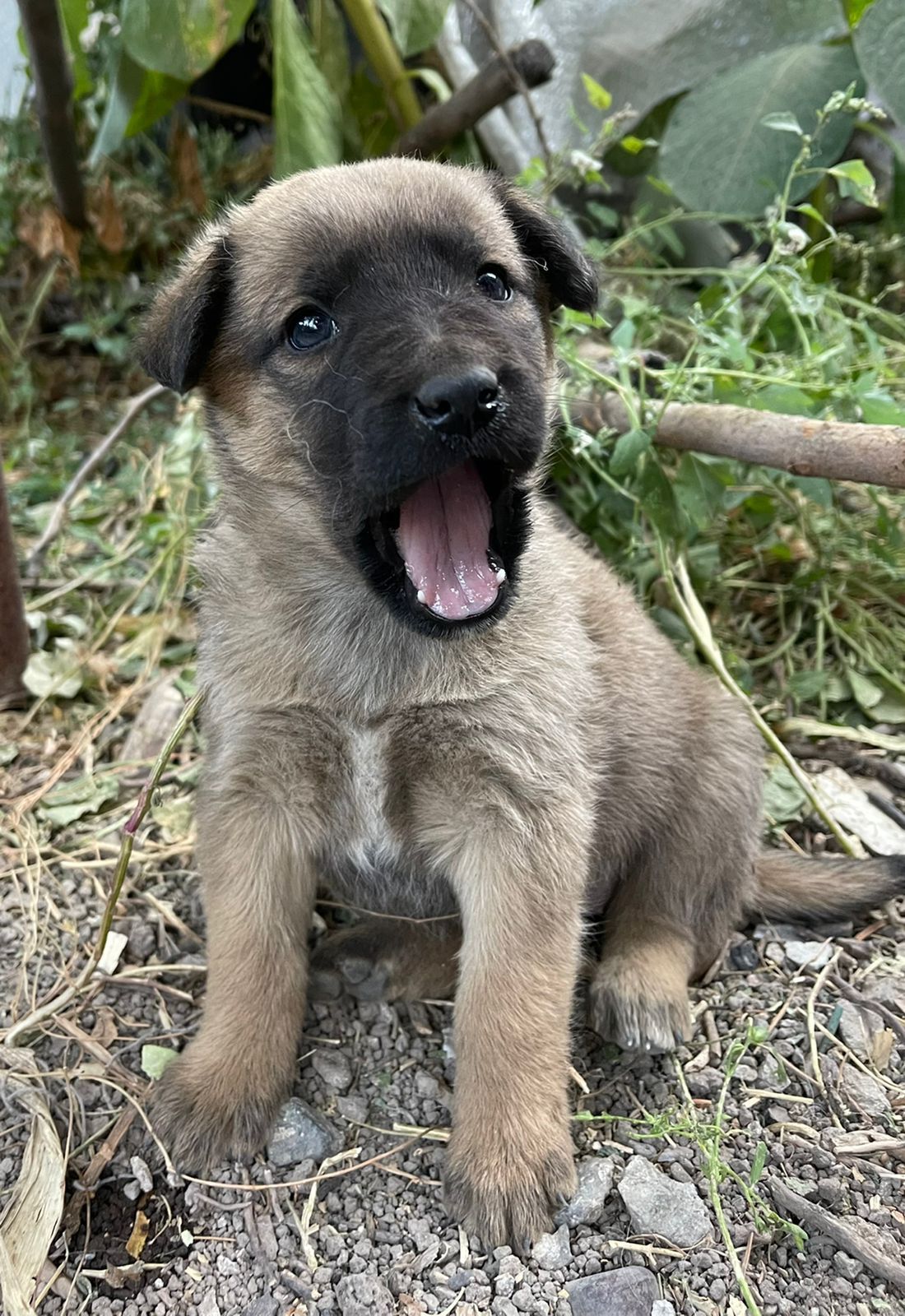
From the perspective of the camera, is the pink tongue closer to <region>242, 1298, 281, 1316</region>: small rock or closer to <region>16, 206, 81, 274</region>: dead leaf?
<region>242, 1298, 281, 1316</region>: small rock

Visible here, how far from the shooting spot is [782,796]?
10.1ft

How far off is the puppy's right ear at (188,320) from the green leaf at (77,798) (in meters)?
1.43

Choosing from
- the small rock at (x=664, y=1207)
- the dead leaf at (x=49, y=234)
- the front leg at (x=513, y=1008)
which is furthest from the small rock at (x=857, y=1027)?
the dead leaf at (x=49, y=234)

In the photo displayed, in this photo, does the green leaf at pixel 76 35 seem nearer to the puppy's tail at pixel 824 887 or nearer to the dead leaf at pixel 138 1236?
the puppy's tail at pixel 824 887

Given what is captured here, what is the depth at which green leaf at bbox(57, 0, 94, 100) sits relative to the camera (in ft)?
13.4

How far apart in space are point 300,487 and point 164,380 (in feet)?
1.13

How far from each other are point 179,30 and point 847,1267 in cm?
403

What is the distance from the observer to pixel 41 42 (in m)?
3.97

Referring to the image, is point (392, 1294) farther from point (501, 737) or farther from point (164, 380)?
point (164, 380)

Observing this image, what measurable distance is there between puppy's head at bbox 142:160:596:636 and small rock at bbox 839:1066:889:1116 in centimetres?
124

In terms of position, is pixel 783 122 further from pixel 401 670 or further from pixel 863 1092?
pixel 863 1092

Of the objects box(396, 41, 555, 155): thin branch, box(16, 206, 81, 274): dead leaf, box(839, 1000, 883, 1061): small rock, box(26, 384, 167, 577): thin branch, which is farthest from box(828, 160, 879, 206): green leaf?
box(16, 206, 81, 274): dead leaf

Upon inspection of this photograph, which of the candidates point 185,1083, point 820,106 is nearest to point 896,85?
point 820,106

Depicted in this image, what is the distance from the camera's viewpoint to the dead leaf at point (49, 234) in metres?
5.02
